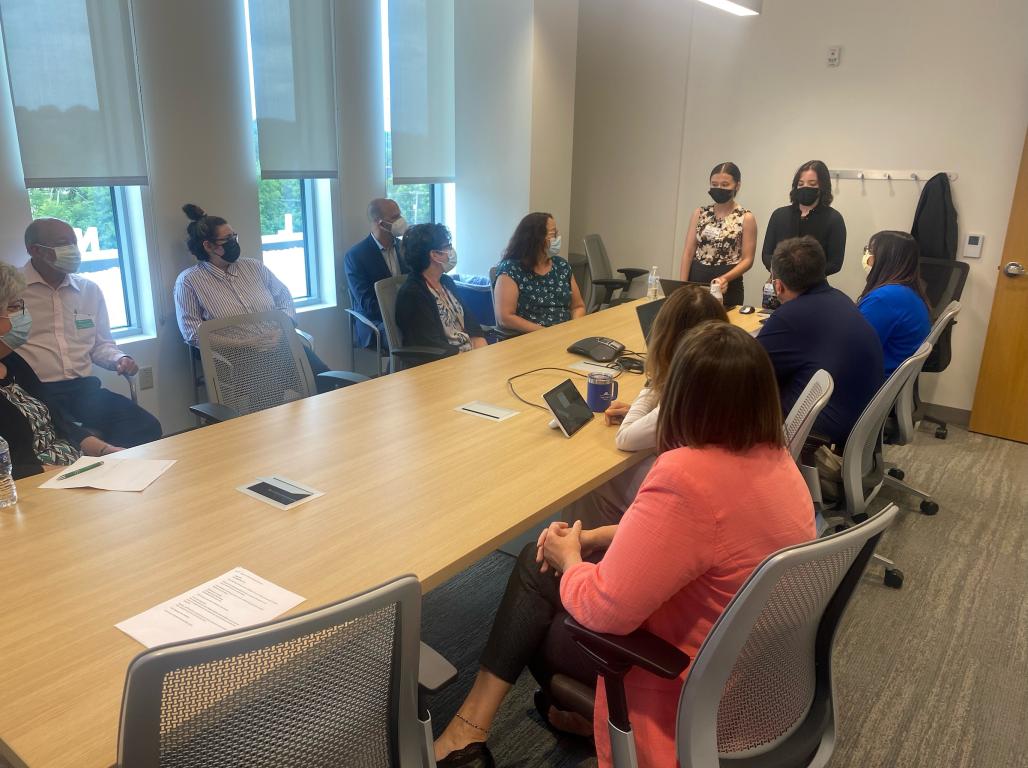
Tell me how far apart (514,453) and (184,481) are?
2.85 feet

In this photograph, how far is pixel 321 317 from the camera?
4.73 m

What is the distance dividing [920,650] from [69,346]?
3570 millimetres

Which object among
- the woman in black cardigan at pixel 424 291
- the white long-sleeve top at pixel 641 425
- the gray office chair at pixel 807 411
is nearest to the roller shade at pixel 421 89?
the woman in black cardigan at pixel 424 291

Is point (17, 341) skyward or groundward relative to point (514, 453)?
skyward

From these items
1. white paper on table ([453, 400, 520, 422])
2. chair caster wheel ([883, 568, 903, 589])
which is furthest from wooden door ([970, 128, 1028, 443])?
white paper on table ([453, 400, 520, 422])

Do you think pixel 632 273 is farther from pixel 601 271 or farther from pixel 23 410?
pixel 23 410

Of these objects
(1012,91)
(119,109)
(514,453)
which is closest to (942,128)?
(1012,91)

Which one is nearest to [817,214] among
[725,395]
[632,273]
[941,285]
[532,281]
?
[941,285]

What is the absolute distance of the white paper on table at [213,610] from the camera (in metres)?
1.23

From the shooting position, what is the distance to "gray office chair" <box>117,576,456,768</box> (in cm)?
80

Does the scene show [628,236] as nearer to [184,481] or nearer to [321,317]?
[321,317]

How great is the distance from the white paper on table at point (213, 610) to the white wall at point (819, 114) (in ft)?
15.4

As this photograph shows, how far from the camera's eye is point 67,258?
311cm

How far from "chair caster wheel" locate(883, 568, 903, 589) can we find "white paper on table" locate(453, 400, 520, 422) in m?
1.63
